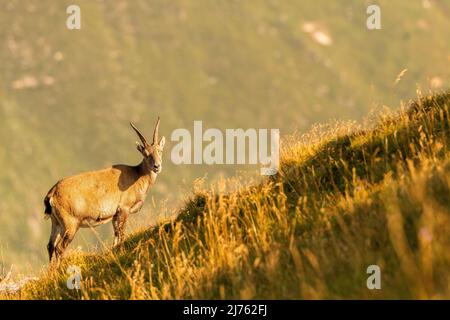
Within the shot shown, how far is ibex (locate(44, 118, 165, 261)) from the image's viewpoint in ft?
55.6

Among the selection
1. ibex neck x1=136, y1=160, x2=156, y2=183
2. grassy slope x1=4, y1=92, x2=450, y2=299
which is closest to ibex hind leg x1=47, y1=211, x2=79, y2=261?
ibex neck x1=136, y1=160, x2=156, y2=183

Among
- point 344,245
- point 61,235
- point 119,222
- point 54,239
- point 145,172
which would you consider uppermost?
point 145,172

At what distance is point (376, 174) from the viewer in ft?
31.1

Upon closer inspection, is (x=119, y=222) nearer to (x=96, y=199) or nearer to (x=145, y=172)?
(x=96, y=199)

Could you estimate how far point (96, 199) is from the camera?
17.5 metres

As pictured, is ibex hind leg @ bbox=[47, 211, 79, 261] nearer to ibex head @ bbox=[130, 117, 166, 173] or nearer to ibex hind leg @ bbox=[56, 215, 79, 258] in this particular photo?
ibex hind leg @ bbox=[56, 215, 79, 258]

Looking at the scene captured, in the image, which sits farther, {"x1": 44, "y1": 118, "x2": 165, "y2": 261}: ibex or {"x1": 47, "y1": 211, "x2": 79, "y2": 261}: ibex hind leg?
{"x1": 44, "y1": 118, "x2": 165, "y2": 261}: ibex

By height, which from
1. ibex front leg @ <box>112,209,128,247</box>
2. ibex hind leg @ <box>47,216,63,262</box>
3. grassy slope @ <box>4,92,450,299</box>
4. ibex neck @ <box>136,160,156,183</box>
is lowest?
grassy slope @ <box>4,92,450,299</box>

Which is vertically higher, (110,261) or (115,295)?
(110,261)

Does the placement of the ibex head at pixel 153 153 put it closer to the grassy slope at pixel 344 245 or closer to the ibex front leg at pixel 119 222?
the ibex front leg at pixel 119 222

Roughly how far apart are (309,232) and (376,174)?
1968 mm

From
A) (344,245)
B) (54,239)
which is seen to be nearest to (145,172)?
(54,239)
